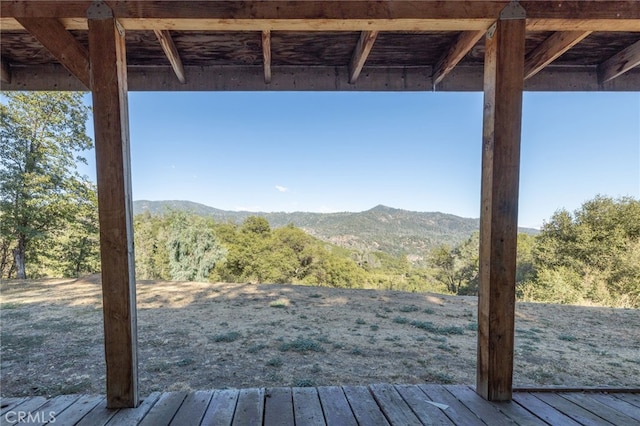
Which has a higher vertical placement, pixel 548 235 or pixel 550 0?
pixel 550 0

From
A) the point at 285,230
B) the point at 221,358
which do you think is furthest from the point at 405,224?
the point at 221,358

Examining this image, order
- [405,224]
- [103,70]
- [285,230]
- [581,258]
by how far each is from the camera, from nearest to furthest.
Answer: [103,70] < [581,258] < [285,230] < [405,224]

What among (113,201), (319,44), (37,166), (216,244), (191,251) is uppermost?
(37,166)

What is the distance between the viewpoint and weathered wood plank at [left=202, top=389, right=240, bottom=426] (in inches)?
50.8

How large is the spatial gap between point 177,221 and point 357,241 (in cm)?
1776

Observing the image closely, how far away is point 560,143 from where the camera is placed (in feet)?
83.4

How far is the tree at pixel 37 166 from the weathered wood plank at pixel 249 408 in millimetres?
12085

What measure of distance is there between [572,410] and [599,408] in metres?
0.16

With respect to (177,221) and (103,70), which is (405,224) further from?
(103,70)

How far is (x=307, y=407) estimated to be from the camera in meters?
1.40

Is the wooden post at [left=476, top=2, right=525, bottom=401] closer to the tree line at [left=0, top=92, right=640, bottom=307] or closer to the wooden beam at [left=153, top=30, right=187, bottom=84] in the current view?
the wooden beam at [left=153, top=30, right=187, bottom=84]

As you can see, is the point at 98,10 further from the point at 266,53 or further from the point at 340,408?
the point at 340,408

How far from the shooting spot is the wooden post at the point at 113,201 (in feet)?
4.46

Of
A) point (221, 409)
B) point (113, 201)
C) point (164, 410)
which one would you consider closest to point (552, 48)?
point (113, 201)
